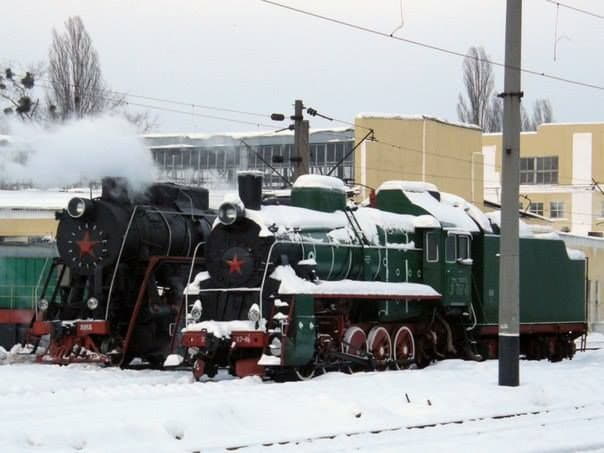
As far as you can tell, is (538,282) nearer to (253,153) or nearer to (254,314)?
(254,314)

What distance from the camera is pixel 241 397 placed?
47.8 ft

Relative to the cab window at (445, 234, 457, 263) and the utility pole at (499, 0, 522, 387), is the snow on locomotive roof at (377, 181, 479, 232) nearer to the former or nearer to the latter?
the cab window at (445, 234, 457, 263)

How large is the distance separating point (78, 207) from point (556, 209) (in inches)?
1901

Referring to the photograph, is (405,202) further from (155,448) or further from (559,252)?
(155,448)

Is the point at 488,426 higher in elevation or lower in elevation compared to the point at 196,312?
lower

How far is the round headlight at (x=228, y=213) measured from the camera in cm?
1919

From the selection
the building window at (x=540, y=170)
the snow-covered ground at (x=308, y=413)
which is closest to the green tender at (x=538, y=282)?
the snow-covered ground at (x=308, y=413)

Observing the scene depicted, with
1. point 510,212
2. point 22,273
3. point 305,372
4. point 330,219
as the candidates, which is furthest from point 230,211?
point 22,273

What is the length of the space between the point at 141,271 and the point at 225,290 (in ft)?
12.4

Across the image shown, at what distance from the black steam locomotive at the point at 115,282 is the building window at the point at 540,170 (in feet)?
152

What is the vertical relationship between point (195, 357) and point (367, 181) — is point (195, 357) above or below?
below

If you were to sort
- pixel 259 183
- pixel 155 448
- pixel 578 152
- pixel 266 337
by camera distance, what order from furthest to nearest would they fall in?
pixel 578 152, pixel 259 183, pixel 266 337, pixel 155 448

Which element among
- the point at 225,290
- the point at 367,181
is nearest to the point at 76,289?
the point at 225,290

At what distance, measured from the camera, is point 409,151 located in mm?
48469
